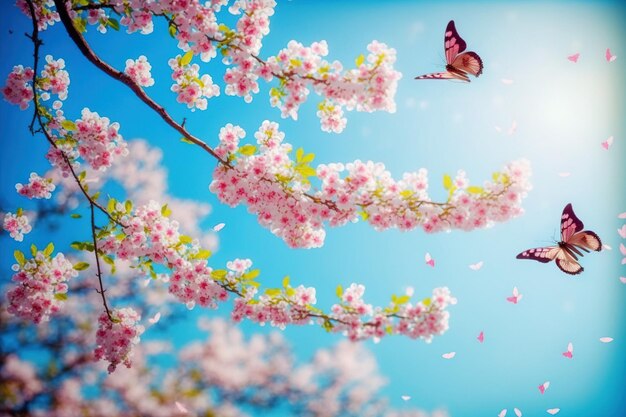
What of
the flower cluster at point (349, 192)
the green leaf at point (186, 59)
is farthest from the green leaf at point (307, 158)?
the green leaf at point (186, 59)

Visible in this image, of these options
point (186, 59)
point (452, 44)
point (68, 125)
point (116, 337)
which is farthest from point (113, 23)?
point (452, 44)

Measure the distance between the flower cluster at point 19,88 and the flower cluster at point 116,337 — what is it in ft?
8.09

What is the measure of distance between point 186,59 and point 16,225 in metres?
2.90

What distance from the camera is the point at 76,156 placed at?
3.69 metres

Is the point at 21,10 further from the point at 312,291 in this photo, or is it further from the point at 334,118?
the point at 312,291

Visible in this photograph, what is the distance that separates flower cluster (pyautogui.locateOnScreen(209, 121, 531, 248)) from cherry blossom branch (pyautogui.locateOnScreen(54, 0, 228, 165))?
285 mm

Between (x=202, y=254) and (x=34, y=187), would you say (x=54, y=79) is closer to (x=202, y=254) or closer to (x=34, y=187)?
(x=34, y=187)

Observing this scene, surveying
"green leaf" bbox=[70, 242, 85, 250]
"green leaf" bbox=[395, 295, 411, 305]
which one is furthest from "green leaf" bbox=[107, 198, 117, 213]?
"green leaf" bbox=[395, 295, 411, 305]

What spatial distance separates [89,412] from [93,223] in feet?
20.2

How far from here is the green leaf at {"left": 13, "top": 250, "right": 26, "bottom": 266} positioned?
3657 millimetres

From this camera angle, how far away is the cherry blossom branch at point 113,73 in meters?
2.81

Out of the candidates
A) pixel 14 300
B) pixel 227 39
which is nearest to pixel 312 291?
pixel 227 39

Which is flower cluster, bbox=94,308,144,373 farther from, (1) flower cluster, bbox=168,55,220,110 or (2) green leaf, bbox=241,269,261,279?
(1) flower cluster, bbox=168,55,220,110

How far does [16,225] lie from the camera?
4.03 m
